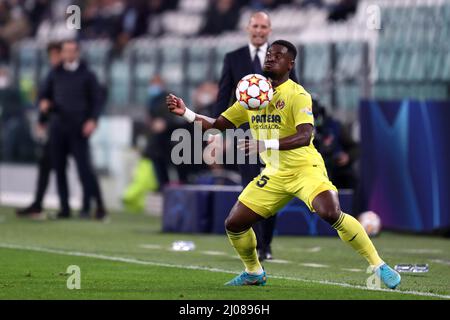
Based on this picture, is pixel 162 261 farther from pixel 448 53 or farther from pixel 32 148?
pixel 32 148

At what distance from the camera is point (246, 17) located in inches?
951

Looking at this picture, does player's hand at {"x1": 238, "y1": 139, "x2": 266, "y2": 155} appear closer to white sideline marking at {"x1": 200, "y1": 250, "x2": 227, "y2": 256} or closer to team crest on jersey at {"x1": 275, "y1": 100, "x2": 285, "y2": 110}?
team crest on jersey at {"x1": 275, "y1": 100, "x2": 285, "y2": 110}

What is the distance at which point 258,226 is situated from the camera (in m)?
12.4

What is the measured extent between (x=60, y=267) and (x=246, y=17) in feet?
43.1

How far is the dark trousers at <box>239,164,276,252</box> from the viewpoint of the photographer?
12.3 metres

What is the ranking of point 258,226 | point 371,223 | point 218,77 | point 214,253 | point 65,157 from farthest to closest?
point 218,77
point 65,157
point 371,223
point 214,253
point 258,226

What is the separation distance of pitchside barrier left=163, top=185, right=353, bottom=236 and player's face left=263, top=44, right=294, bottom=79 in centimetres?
589

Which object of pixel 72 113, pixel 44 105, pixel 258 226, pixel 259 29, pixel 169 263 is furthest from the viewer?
pixel 72 113

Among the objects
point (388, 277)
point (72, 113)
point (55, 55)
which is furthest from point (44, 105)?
point (388, 277)

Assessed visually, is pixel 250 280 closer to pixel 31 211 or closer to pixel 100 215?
pixel 100 215

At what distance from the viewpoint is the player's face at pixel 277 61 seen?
10344 mm

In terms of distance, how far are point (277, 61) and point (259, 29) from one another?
2266 millimetres

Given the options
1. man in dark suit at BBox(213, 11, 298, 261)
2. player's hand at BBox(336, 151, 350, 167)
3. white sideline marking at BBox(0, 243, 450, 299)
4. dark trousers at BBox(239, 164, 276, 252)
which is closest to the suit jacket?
man in dark suit at BBox(213, 11, 298, 261)
